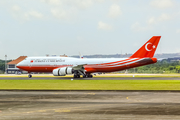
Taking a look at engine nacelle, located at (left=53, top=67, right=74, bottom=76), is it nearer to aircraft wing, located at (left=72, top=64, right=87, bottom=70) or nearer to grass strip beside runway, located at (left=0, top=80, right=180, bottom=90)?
aircraft wing, located at (left=72, top=64, right=87, bottom=70)

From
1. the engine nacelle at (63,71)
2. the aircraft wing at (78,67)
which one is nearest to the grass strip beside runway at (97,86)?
the aircraft wing at (78,67)

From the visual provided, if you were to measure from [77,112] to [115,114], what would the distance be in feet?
6.78

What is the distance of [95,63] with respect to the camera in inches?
2131

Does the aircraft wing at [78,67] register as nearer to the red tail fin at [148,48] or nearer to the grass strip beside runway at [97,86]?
the red tail fin at [148,48]

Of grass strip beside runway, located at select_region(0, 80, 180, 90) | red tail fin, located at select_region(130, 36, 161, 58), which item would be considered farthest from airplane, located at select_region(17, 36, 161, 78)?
grass strip beside runway, located at select_region(0, 80, 180, 90)

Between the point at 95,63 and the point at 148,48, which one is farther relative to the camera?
the point at 95,63

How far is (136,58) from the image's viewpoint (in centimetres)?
5350

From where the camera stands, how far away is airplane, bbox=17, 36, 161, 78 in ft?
172

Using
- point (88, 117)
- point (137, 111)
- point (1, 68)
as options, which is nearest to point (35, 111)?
point (88, 117)

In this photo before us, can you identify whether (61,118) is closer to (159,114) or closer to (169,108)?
(159,114)

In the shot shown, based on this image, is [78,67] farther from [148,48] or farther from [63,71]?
[148,48]

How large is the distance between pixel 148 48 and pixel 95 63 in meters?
11.7

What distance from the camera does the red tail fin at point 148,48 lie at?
53.6 meters

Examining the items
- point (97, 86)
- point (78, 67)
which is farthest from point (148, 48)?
point (97, 86)
